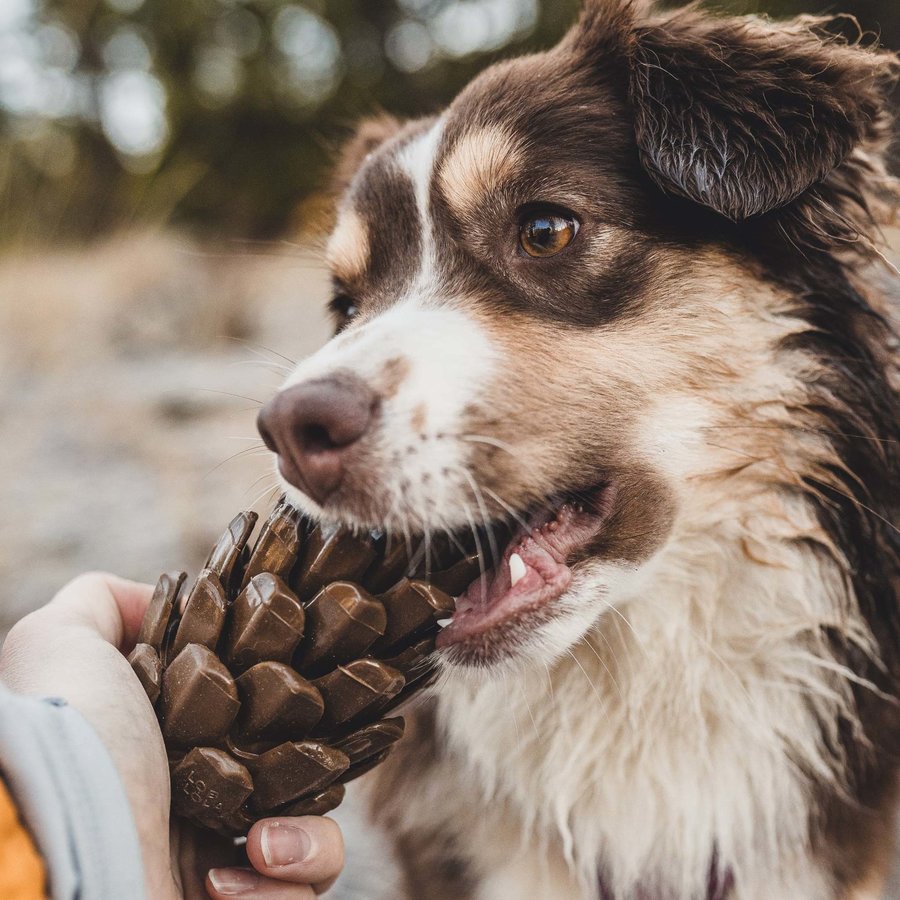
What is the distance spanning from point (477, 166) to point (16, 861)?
141 cm

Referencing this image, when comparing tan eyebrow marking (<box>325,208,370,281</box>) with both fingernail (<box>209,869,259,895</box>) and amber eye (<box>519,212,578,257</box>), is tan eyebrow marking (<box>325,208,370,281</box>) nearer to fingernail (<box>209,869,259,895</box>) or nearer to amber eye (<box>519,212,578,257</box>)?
amber eye (<box>519,212,578,257</box>)

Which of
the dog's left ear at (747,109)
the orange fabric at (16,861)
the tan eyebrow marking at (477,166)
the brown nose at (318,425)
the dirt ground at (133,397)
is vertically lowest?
the dirt ground at (133,397)

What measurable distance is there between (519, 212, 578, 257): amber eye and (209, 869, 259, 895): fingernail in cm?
122

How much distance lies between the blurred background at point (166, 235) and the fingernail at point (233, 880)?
8.68 feet

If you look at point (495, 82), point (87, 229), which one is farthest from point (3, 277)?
point (495, 82)

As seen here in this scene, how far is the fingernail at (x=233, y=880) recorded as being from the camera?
142cm

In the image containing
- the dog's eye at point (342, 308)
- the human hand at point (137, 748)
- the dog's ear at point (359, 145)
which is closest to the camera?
the human hand at point (137, 748)

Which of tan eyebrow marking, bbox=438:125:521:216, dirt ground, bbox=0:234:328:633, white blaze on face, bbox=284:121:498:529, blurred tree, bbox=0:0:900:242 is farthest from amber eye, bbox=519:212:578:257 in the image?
blurred tree, bbox=0:0:900:242

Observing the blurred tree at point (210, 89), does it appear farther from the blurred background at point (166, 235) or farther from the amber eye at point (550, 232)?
the amber eye at point (550, 232)

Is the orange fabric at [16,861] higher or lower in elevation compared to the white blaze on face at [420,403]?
lower

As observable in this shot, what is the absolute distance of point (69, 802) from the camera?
1.00 metres

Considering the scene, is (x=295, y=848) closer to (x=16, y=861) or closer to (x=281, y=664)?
(x=281, y=664)

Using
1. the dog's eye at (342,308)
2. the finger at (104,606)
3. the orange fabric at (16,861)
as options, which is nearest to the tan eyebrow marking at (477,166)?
the dog's eye at (342,308)

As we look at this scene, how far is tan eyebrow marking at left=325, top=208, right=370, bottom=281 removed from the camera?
6.77 feet
